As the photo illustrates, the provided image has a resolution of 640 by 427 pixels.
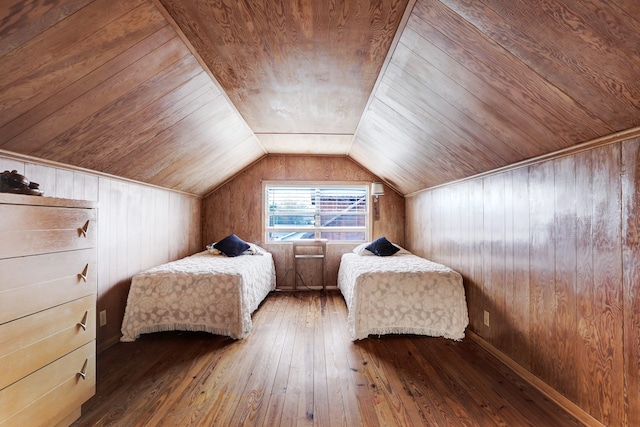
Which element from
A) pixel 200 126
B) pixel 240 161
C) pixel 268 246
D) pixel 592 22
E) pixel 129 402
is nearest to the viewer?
pixel 592 22

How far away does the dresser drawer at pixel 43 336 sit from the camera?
130 cm

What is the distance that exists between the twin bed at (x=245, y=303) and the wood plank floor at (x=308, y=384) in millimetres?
123

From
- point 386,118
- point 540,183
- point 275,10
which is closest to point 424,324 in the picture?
point 540,183

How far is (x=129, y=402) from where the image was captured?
1.92m

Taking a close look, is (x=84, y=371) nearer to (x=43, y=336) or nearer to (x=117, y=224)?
(x=43, y=336)

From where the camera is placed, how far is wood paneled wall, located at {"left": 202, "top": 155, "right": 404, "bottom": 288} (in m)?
5.03

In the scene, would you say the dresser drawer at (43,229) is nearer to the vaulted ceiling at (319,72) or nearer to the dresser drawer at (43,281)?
the dresser drawer at (43,281)

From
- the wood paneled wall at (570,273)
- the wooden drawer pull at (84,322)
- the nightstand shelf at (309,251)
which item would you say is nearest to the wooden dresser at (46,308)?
the wooden drawer pull at (84,322)

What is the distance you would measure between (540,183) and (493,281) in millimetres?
963

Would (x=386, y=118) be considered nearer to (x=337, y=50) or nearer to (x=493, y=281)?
(x=337, y=50)

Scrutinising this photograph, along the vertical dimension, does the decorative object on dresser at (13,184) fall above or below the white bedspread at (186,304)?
above

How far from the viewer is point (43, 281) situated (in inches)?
58.2

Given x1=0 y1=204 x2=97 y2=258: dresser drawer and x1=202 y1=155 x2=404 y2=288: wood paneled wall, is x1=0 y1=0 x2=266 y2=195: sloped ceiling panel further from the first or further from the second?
x1=202 y1=155 x2=404 y2=288: wood paneled wall

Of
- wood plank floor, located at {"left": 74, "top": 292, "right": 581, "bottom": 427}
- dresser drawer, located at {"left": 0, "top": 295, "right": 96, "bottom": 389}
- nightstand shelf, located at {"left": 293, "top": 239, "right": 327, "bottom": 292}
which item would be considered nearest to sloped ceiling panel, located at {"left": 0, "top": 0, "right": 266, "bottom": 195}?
dresser drawer, located at {"left": 0, "top": 295, "right": 96, "bottom": 389}
